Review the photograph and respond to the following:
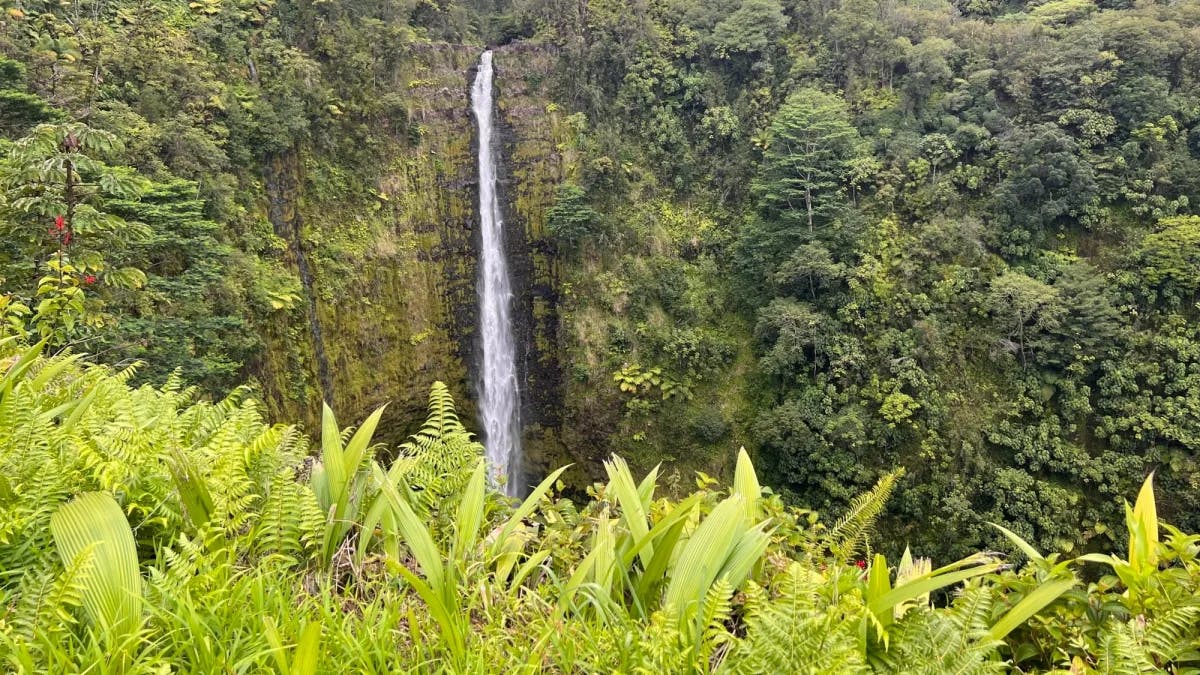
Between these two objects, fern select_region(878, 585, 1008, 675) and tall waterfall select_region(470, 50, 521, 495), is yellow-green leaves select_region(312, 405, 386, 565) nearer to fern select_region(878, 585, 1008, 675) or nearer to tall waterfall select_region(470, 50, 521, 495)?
fern select_region(878, 585, 1008, 675)

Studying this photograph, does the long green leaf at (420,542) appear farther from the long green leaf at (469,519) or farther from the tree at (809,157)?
the tree at (809,157)

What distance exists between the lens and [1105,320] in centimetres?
1204

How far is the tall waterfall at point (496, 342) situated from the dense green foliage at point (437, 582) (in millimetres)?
13396

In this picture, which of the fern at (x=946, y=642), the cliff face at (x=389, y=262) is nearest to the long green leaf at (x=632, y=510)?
the fern at (x=946, y=642)

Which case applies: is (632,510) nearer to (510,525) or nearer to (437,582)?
(510,525)

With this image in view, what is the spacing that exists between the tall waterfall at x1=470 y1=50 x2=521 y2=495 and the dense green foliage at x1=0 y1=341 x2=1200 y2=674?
13.4m

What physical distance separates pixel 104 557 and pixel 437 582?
776 millimetres

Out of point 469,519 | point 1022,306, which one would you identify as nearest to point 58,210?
point 469,519

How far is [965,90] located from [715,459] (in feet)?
37.3

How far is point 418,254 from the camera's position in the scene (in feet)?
49.7

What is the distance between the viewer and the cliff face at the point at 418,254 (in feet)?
43.2

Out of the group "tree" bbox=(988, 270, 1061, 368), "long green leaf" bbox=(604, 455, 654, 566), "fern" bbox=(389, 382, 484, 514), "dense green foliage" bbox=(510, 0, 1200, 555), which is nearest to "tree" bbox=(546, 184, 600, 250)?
Result: "dense green foliage" bbox=(510, 0, 1200, 555)

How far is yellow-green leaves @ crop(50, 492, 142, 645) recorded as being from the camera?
1.31 metres

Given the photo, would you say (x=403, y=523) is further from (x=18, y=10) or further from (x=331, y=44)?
(x=331, y=44)
